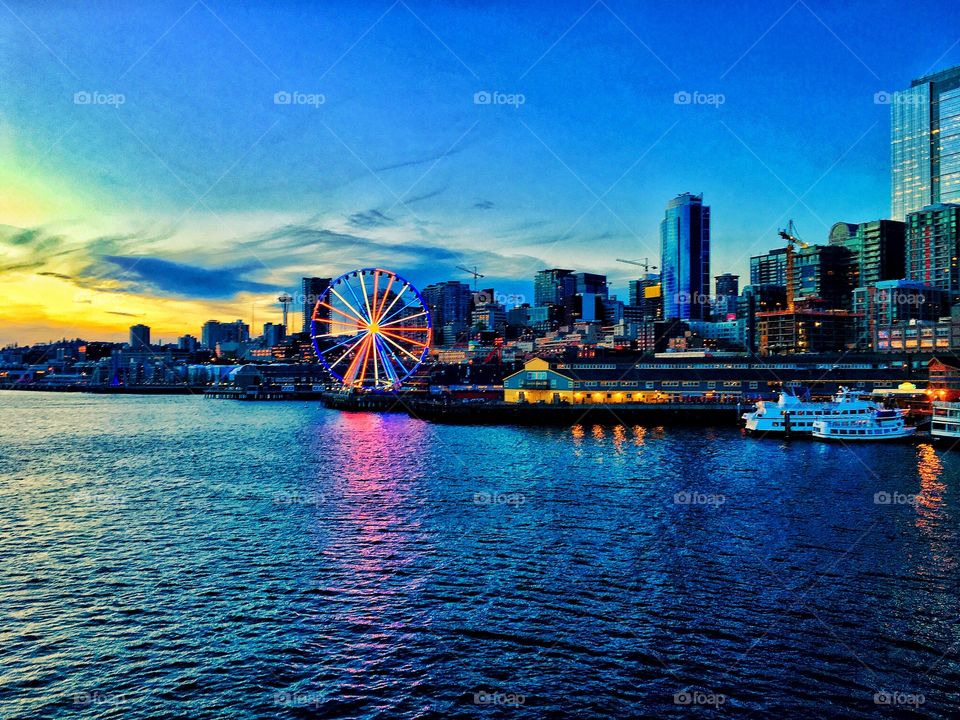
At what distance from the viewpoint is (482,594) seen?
80.2 ft

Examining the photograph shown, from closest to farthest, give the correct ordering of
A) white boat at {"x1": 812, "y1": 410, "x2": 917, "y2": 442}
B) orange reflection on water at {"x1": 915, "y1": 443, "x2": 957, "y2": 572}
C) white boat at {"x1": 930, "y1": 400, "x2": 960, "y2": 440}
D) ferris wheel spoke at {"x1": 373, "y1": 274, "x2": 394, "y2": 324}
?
orange reflection on water at {"x1": 915, "y1": 443, "x2": 957, "y2": 572} → white boat at {"x1": 930, "y1": 400, "x2": 960, "y2": 440} → white boat at {"x1": 812, "y1": 410, "x2": 917, "y2": 442} → ferris wheel spoke at {"x1": 373, "y1": 274, "x2": 394, "y2": 324}

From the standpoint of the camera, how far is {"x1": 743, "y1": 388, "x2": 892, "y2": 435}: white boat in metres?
70.5

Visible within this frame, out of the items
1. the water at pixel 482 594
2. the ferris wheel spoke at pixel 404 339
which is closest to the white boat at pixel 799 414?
the water at pixel 482 594

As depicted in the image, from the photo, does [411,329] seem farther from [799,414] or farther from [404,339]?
[799,414]

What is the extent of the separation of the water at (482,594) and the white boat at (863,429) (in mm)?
19047

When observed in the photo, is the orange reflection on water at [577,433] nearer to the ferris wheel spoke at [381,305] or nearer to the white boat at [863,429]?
the white boat at [863,429]

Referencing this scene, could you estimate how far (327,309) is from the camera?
11081 cm

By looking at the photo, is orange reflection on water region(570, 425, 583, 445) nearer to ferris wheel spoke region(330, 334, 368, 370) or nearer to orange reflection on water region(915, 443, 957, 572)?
orange reflection on water region(915, 443, 957, 572)

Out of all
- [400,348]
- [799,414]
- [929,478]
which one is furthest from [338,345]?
[929,478]

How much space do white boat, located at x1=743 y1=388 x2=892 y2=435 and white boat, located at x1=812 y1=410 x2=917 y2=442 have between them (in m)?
0.53

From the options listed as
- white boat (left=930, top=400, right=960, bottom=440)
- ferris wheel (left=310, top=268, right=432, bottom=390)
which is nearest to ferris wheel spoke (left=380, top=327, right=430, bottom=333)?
ferris wheel (left=310, top=268, right=432, bottom=390)

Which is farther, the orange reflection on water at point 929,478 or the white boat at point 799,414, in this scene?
the white boat at point 799,414

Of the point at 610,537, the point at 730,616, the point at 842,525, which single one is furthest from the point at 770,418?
the point at 730,616

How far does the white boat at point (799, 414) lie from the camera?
70.5 m
